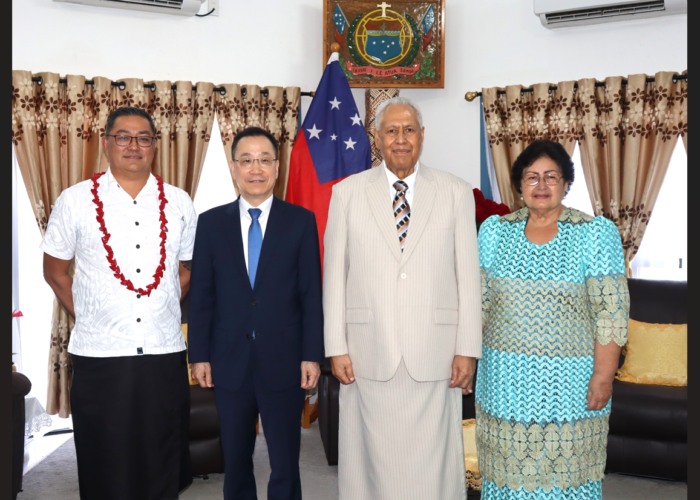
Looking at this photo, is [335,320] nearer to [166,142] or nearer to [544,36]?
[166,142]

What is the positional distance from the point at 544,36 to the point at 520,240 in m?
2.94

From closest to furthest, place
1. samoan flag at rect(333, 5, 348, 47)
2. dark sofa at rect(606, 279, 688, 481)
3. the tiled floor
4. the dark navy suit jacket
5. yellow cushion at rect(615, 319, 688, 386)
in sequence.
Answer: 1. the dark navy suit jacket
2. dark sofa at rect(606, 279, 688, 481)
3. yellow cushion at rect(615, 319, 688, 386)
4. the tiled floor
5. samoan flag at rect(333, 5, 348, 47)

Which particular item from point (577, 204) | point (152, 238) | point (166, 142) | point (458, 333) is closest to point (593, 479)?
point (458, 333)

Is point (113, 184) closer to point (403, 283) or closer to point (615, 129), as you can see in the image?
point (403, 283)

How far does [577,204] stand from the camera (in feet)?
15.1

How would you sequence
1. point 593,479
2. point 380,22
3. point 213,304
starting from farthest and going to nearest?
point 380,22 < point 213,304 < point 593,479

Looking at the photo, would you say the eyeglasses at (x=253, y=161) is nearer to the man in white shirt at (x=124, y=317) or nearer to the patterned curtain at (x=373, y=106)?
the man in white shirt at (x=124, y=317)

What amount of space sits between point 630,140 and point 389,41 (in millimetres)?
1831

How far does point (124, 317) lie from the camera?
2.17 metres

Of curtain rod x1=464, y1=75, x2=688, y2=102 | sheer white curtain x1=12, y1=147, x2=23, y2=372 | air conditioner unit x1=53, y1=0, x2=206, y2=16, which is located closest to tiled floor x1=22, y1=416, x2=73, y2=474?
sheer white curtain x1=12, y1=147, x2=23, y2=372

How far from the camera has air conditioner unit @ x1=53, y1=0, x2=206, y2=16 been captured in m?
4.08

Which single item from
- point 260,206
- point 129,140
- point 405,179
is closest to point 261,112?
Result: point 129,140

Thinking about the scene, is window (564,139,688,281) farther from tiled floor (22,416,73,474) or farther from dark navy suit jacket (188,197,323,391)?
tiled floor (22,416,73,474)

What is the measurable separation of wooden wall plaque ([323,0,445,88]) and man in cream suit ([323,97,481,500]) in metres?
2.45
